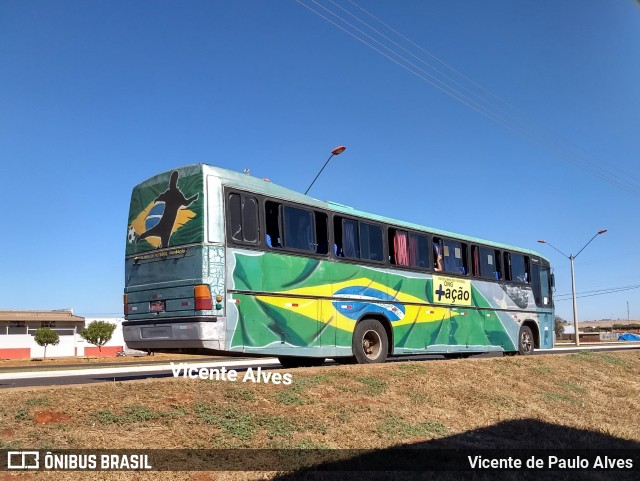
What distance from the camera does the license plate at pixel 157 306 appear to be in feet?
32.1

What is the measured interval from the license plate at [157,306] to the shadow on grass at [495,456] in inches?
156

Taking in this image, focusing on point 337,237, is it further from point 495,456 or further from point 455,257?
point 495,456

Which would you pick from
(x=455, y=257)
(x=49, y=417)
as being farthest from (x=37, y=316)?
(x=49, y=417)

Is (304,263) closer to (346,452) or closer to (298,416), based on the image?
(298,416)

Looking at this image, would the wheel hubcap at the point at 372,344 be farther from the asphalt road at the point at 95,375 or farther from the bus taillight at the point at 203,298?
the bus taillight at the point at 203,298

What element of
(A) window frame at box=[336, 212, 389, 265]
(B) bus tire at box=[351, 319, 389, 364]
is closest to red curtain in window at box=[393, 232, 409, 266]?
(A) window frame at box=[336, 212, 389, 265]

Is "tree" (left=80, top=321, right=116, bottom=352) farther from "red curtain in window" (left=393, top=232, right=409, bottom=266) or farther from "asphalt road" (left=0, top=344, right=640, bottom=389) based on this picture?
"red curtain in window" (left=393, top=232, right=409, bottom=266)

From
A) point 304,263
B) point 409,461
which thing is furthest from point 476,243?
point 409,461

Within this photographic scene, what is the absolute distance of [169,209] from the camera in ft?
33.4

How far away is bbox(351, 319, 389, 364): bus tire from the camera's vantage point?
474 inches

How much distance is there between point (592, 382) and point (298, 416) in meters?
9.88

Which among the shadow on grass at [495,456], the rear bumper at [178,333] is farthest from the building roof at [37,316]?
the shadow on grass at [495,456]

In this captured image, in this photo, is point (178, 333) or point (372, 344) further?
point (372, 344)

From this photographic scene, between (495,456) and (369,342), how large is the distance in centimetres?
496
